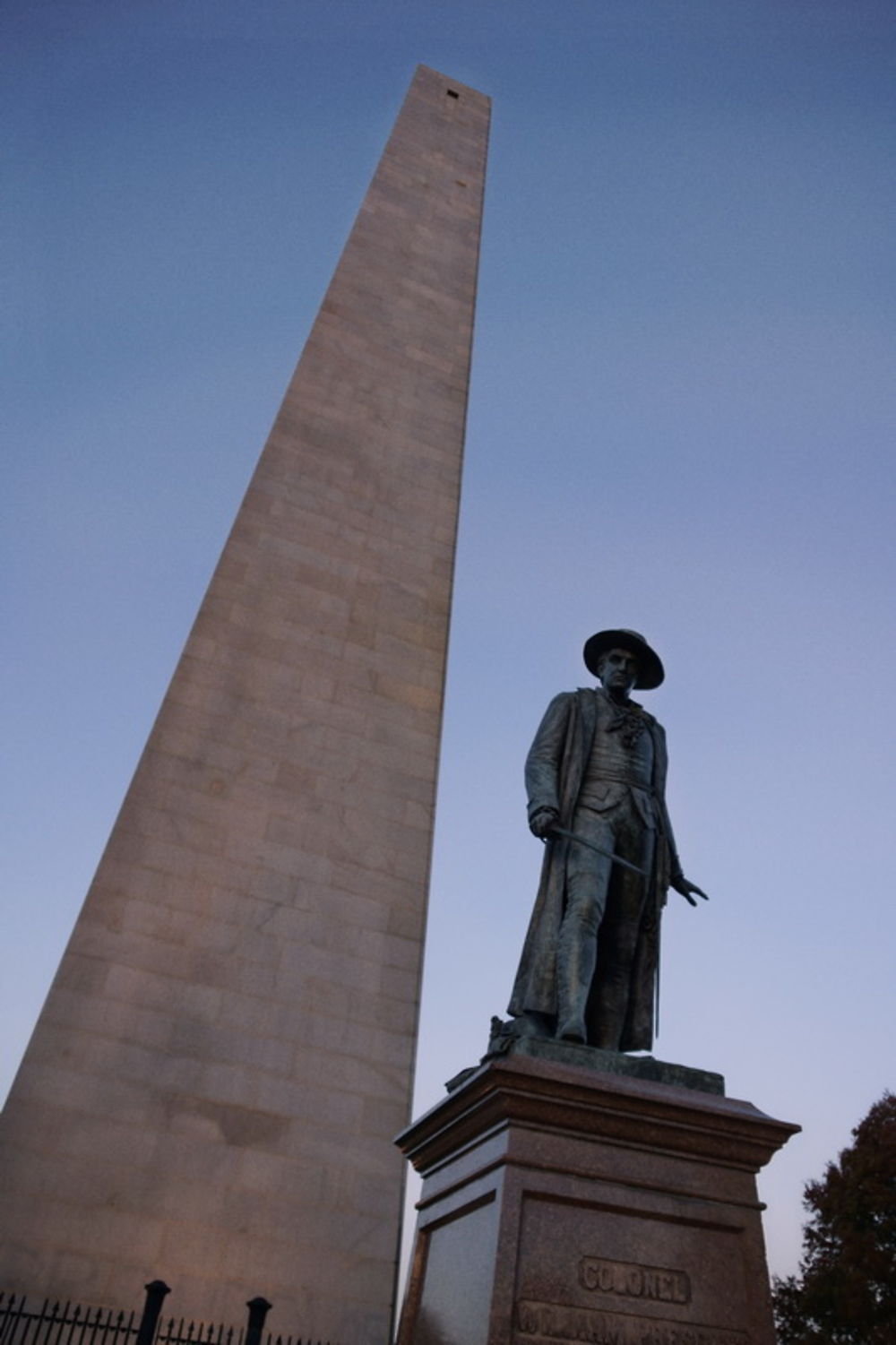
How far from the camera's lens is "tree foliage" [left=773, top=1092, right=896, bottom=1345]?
21.1m

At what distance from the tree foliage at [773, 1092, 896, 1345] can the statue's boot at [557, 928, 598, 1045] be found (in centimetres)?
1977

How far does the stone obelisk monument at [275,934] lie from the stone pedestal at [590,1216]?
13.8 feet

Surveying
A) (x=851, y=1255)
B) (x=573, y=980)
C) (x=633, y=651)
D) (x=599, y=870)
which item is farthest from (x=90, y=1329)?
(x=851, y=1255)

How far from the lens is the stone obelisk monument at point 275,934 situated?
8.38 m

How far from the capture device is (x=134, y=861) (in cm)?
1002

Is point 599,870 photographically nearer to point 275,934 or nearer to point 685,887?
point 685,887

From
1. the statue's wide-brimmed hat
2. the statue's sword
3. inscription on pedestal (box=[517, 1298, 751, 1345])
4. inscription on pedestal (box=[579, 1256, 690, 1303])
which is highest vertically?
the statue's wide-brimmed hat

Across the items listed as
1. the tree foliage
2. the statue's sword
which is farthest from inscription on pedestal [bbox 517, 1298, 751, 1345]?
the tree foliage

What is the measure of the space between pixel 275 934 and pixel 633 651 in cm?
512

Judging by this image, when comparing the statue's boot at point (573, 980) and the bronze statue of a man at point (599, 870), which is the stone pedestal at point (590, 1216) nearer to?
the statue's boot at point (573, 980)

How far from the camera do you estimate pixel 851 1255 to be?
2191 cm

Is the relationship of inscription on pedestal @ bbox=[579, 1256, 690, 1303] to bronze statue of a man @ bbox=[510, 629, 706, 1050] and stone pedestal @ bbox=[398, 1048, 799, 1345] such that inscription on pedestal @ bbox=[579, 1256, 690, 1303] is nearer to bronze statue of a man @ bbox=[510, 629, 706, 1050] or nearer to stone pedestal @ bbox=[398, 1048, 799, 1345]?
stone pedestal @ bbox=[398, 1048, 799, 1345]

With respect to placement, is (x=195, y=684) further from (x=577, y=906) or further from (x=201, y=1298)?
(x=577, y=906)

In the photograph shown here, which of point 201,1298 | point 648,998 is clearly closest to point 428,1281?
point 648,998
